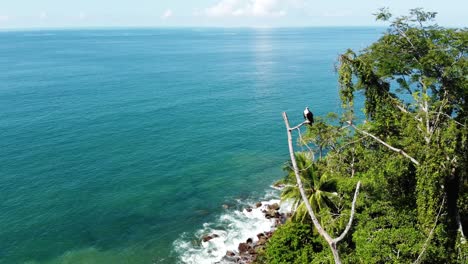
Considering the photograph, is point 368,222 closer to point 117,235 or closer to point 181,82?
point 117,235

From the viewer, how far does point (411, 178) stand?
2170 centimetres

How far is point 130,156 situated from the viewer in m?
53.6

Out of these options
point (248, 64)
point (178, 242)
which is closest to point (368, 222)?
point (178, 242)

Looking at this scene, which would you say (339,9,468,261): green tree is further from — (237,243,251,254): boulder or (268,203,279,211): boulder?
(268,203,279,211): boulder

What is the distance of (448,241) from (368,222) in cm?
405

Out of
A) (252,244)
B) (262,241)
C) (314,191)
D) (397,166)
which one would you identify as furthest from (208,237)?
(397,166)

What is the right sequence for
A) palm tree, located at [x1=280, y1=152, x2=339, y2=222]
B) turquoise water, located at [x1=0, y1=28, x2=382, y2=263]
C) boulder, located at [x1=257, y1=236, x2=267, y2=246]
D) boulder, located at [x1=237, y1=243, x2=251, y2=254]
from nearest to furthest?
palm tree, located at [x1=280, y1=152, x2=339, y2=222] < boulder, located at [x1=237, y1=243, x2=251, y2=254] < boulder, located at [x1=257, y1=236, x2=267, y2=246] < turquoise water, located at [x1=0, y1=28, x2=382, y2=263]

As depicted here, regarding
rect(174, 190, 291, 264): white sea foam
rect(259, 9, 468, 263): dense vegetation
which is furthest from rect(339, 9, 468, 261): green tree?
rect(174, 190, 291, 264): white sea foam

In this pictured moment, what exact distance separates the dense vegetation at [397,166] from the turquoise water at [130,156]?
1544 centimetres

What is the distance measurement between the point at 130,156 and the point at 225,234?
74.7ft

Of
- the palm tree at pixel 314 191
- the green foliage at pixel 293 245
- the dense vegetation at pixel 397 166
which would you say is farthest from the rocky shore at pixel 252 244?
the palm tree at pixel 314 191

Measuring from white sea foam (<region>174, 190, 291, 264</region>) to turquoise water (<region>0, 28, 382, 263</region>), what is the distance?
1.05 m

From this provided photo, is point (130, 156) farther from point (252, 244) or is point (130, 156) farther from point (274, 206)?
point (252, 244)

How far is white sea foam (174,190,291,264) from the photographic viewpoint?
33875 millimetres
